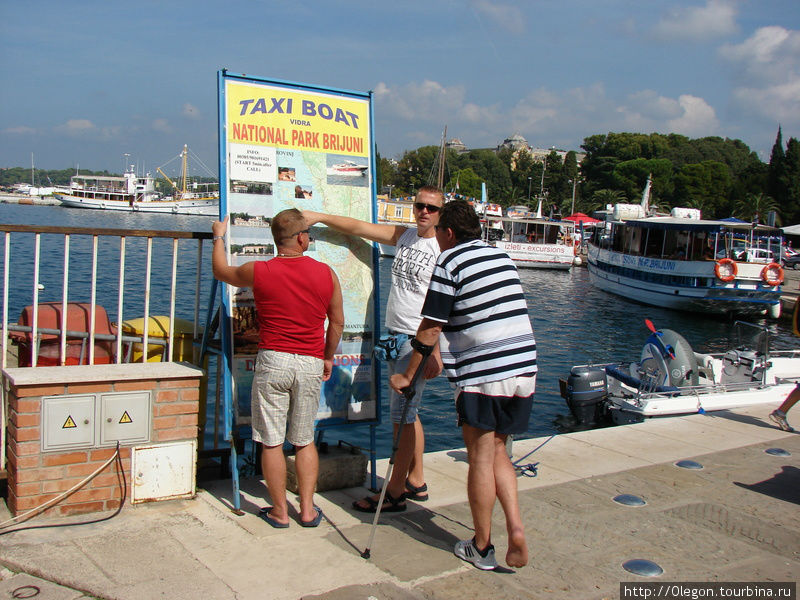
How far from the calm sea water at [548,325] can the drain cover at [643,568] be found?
5.33 m

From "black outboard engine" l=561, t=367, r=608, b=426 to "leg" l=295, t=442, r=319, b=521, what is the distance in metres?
6.74

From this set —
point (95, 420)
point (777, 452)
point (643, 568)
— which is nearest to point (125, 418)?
point (95, 420)

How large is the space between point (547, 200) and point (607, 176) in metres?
12.2

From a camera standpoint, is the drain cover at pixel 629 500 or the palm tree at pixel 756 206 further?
the palm tree at pixel 756 206

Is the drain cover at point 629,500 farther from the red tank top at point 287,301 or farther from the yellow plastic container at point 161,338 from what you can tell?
the yellow plastic container at point 161,338

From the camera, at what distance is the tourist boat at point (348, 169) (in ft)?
16.0

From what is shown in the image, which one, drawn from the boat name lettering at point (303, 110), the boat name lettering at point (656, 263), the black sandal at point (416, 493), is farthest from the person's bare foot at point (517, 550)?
the boat name lettering at point (656, 263)

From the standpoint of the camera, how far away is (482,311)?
12.2 feet

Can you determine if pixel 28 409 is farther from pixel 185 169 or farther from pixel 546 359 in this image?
pixel 185 169

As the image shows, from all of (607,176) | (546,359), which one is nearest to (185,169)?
(607,176)

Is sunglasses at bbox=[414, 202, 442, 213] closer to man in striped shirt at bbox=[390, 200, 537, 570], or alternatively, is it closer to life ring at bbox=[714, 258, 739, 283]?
man in striped shirt at bbox=[390, 200, 537, 570]

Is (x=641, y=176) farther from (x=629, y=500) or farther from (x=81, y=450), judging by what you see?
(x=81, y=450)

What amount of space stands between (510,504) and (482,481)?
0.65 feet

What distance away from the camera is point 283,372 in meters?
4.00
